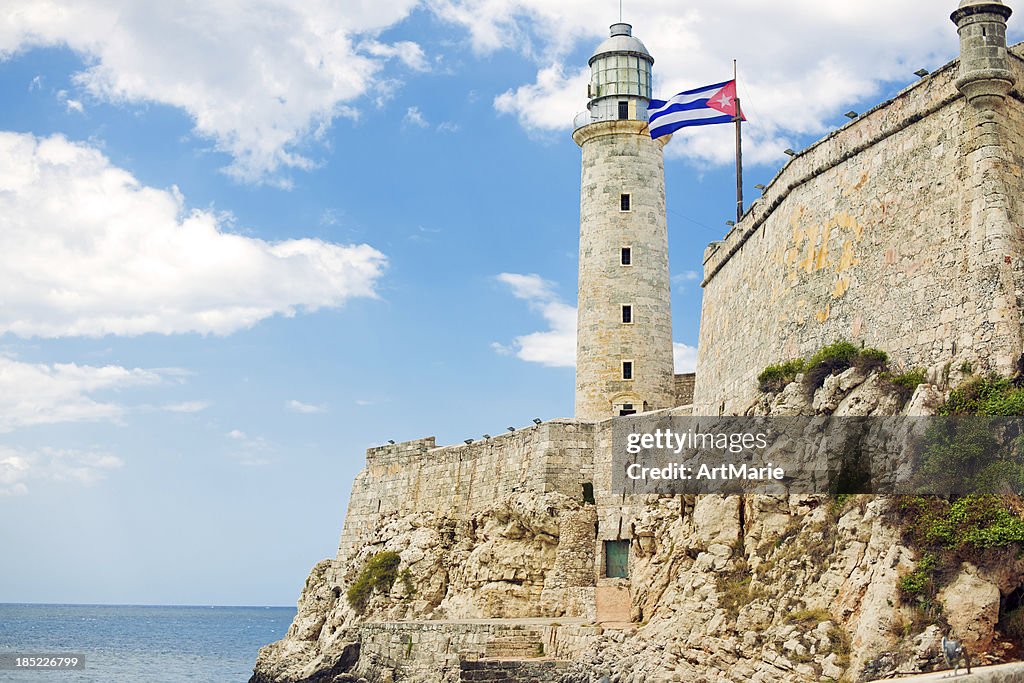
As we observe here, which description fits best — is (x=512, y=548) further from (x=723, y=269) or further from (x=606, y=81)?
(x=606, y=81)

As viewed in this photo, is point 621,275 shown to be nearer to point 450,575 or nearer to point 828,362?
point 450,575

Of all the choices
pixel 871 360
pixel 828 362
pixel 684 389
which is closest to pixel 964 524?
pixel 871 360

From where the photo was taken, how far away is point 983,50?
53.8 feet

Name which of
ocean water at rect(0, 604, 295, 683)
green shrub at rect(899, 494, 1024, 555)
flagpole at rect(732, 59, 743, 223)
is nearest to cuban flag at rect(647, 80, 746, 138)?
flagpole at rect(732, 59, 743, 223)

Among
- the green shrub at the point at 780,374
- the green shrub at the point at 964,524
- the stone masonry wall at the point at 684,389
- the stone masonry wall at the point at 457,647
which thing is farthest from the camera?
the stone masonry wall at the point at 684,389

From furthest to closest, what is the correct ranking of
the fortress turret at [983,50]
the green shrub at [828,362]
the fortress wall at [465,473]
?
1. the fortress wall at [465,473]
2. the green shrub at [828,362]
3. the fortress turret at [983,50]

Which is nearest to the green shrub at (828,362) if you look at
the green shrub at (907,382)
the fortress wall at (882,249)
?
the fortress wall at (882,249)

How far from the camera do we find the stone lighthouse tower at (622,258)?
100 ft

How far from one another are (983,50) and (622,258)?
15.2m

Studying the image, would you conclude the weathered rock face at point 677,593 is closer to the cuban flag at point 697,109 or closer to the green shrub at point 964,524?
the green shrub at point 964,524

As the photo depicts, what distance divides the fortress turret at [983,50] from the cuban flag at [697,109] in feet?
34.2

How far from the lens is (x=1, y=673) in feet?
152

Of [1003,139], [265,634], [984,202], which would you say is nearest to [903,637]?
[984,202]

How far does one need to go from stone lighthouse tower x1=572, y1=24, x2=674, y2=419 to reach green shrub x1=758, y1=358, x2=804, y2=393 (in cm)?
1002
